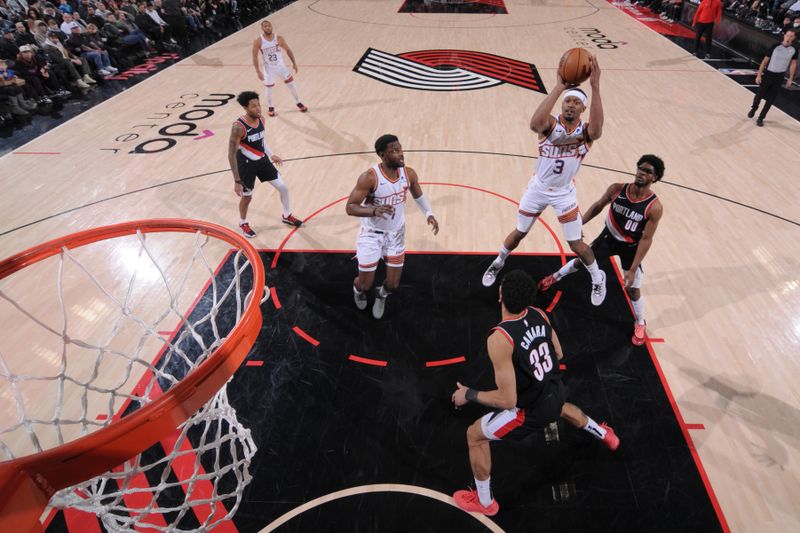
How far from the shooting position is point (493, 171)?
6.92 meters

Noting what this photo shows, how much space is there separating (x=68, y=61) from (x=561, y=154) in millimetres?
11304

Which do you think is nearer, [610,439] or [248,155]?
[610,439]

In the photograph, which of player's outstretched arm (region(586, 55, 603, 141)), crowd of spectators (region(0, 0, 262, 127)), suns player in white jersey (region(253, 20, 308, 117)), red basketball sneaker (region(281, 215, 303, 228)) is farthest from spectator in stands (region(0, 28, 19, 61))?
player's outstretched arm (region(586, 55, 603, 141))

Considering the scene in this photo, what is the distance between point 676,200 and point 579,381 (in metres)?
3.67

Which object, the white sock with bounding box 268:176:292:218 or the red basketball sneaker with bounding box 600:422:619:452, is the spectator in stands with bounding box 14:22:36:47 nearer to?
the white sock with bounding box 268:176:292:218

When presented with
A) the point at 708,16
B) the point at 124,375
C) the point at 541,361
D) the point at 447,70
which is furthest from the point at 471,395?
the point at 708,16

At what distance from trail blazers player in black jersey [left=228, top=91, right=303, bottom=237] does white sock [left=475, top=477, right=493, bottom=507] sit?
3.79 metres

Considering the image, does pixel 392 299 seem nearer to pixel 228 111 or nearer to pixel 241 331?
pixel 241 331

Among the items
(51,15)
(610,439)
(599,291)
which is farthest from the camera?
(51,15)

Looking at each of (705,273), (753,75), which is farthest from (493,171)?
(753,75)

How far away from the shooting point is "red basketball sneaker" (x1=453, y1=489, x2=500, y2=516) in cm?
296

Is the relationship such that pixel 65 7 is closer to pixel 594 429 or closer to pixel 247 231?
pixel 247 231

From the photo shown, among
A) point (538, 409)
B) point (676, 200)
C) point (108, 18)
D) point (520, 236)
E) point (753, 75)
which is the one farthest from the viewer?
point (108, 18)

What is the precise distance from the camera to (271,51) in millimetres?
8406
